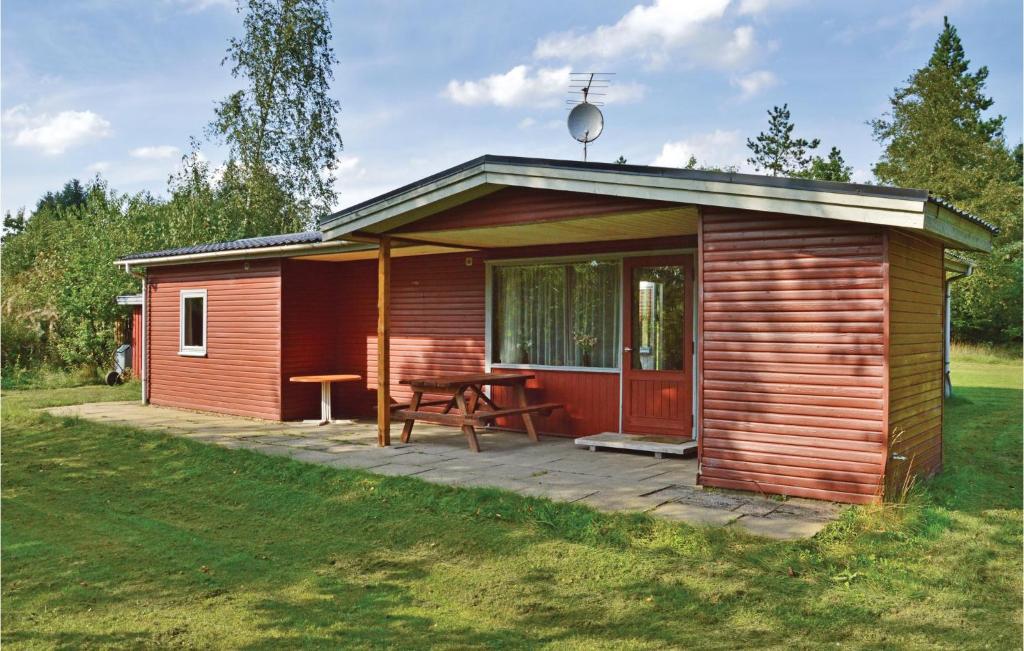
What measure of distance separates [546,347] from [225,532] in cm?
488

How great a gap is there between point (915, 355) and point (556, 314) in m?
4.15

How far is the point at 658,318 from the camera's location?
8625 millimetres

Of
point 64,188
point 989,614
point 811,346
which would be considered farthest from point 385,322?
point 64,188

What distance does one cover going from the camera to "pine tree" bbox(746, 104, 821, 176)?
1350 inches

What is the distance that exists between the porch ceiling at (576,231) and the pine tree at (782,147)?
92.8ft

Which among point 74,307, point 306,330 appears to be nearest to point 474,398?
point 306,330

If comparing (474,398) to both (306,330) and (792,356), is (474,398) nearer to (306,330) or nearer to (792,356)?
(306,330)

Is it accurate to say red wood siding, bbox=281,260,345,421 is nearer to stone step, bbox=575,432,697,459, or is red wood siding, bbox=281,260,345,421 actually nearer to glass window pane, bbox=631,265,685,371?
stone step, bbox=575,432,697,459

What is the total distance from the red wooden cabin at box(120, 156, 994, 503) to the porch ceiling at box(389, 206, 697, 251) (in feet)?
0.14

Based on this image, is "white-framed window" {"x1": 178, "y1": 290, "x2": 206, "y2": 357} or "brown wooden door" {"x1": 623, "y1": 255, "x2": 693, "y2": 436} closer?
"brown wooden door" {"x1": 623, "y1": 255, "x2": 693, "y2": 436}

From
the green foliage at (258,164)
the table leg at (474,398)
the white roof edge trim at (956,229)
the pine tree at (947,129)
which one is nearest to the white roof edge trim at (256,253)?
the table leg at (474,398)

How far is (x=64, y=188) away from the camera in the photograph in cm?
4916

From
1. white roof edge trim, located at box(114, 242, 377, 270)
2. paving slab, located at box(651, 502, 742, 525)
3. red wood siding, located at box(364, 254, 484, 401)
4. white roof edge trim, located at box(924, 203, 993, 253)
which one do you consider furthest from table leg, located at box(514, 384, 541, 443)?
white roof edge trim, located at box(924, 203, 993, 253)

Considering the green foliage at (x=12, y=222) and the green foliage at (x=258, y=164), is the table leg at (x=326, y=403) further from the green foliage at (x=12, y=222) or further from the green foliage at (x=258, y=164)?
the green foliage at (x=12, y=222)
